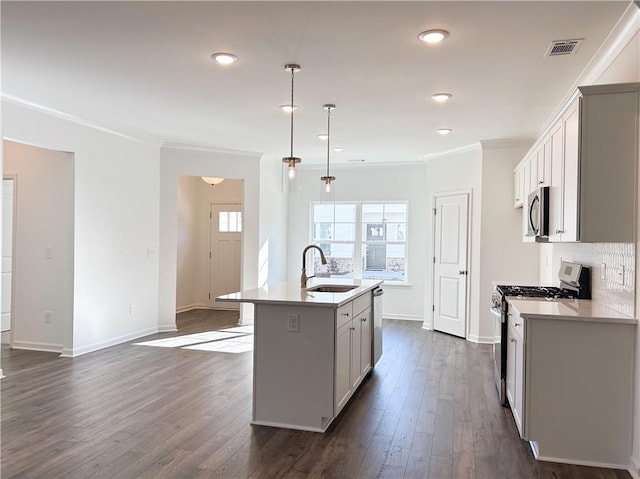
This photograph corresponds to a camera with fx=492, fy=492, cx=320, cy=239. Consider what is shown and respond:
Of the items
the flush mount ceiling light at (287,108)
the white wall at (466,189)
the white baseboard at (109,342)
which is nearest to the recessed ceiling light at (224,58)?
the flush mount ceiling light at (287,108)

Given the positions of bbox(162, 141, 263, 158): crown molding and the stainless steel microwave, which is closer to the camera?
the stainless steel microwave

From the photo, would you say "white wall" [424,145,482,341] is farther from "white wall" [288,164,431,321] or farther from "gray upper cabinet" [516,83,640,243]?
"gray upper cabinet" [516,83,640,243]

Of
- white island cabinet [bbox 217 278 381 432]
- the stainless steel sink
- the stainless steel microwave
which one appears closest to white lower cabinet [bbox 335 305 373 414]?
white island cabinet [bbox 217 278 381 432]

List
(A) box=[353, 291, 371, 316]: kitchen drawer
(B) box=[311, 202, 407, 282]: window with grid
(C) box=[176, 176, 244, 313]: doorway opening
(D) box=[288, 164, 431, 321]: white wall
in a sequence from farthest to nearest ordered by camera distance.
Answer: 1. (C) box=[176, 176, 244, 313]: doorway opening
2. (B) box=[311, 202, 407, 282]: window with grid
3. (D) box=[288, 164, 431, 321]: white wall
4. (A) box=[353, 291, 371, 316]: kitchen drawer

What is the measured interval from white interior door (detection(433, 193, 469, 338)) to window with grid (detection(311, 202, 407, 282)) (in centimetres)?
103

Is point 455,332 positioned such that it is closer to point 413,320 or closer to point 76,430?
point 413,320

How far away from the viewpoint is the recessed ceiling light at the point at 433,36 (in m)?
2.86

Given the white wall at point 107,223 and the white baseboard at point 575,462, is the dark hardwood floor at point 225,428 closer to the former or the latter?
the white baseboard at point 575,462

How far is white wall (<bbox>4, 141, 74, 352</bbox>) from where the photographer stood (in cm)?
527

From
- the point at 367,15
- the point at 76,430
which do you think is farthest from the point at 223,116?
the point at 76,430

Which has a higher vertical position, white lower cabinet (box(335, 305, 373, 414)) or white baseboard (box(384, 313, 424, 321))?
white lower cabinet (box(335, 305, 373, 414))

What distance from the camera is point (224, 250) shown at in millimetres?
8664

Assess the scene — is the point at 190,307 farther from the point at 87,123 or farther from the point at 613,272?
the point at 613,272

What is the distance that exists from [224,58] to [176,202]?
3.71 metres
